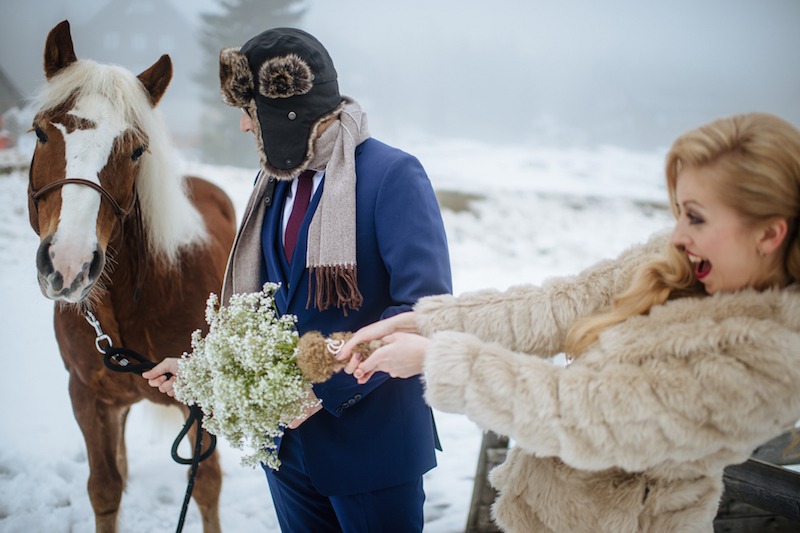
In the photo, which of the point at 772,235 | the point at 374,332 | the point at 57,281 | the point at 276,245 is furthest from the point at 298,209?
the point at 772,235

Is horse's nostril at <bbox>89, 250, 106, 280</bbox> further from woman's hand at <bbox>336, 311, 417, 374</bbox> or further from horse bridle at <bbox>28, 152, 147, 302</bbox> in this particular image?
woman's hand at <bbox>336, 311, 417, 374</bbox>

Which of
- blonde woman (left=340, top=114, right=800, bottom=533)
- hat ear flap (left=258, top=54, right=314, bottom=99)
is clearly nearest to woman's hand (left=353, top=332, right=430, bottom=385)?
blonde woman (left=340, top=114, right=800, bottom=533)

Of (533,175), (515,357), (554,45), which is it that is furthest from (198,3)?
(515,357)

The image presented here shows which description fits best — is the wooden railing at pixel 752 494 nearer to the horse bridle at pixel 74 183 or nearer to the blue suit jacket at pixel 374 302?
the blue suit jacket at pixel 374 302

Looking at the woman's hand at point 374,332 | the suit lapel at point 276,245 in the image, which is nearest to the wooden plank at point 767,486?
the woman's hand at point 374,332

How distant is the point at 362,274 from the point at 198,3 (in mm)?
9046

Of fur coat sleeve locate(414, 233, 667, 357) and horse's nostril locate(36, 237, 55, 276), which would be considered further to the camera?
horse's nostril locate(36, 237, 55, 276)

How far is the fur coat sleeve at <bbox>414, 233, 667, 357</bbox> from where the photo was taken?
49.7 inches

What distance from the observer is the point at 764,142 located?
958mm

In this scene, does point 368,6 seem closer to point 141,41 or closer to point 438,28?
point 438,28

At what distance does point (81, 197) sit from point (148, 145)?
362 millimetres

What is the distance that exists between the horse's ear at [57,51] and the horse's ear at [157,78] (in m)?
0.23

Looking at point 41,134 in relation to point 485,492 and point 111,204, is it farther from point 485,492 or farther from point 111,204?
point 485,492

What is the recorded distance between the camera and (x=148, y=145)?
74.2 inches
